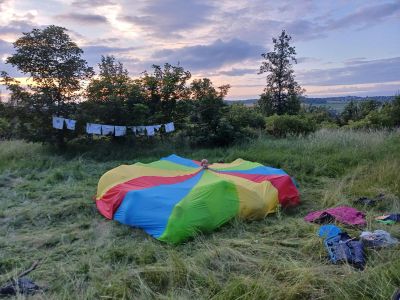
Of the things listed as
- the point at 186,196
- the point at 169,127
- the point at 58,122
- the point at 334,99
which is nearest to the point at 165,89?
the point at 169,127

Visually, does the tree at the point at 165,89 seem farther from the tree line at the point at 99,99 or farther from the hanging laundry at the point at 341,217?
the hanging laundry at the point at 341,217

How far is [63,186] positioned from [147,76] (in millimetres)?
4971

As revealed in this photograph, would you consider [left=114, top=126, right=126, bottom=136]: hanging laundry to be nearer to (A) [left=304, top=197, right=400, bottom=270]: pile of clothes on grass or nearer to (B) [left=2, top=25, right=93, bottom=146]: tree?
(B) [left=2, top=25, right=93, bottom=146]: tree

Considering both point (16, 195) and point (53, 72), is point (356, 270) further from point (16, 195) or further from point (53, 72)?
point (53, 72)

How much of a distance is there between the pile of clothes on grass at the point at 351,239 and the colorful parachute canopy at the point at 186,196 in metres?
0.84

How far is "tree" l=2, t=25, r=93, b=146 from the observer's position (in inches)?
366

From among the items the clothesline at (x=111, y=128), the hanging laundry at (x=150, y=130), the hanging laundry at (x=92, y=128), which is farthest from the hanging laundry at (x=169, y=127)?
the hanging laundry at (x=92, y=128)

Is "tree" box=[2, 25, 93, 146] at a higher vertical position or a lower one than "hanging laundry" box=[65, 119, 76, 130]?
higher

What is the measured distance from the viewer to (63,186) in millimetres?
6602

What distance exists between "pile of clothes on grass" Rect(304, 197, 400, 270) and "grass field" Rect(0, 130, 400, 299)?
9 cm

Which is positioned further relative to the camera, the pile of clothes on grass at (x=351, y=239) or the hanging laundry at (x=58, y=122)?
the hanging laundry at (x=58, y=122)

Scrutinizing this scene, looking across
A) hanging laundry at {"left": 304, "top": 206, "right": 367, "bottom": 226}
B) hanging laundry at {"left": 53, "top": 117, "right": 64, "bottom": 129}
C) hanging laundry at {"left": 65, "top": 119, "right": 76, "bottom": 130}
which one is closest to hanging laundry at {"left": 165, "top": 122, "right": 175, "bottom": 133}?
hanging laundry at {"left": 65, "top": 119, "right": 76, "bottom": 130}

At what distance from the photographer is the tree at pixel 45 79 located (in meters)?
9.30

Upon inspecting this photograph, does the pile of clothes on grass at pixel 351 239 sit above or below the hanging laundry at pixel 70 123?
below
